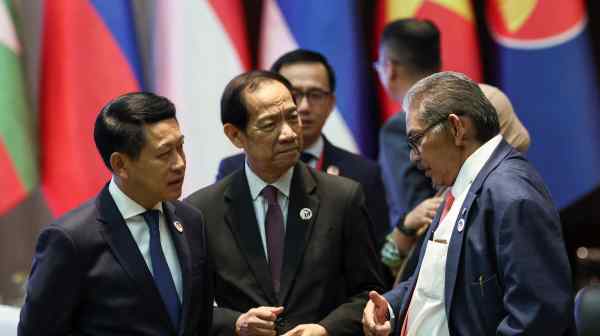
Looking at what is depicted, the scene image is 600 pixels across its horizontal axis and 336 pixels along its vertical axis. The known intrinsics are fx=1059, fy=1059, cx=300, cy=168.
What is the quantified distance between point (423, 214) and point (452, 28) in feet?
5.36

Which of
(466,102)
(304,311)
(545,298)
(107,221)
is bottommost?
(304,311)

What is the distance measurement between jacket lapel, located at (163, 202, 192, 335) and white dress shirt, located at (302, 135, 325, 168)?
1.26m

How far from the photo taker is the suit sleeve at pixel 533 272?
2.86 meters

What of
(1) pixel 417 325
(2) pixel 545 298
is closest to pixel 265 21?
(1) pixel 417 325

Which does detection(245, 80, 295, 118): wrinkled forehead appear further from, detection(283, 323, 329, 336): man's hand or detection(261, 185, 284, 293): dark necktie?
detection(283, 323, 329, 336): man's hand

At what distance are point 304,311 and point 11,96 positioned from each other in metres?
2.56

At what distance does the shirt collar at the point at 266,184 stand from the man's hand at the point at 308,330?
1.60 feet

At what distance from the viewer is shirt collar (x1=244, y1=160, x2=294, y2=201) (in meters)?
3.82

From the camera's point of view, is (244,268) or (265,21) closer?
(244,268)

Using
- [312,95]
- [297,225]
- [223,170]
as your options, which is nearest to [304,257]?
[297,225]

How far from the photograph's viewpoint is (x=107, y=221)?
3.22m

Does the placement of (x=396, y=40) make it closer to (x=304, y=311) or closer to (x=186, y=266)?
(x=304, y=311)

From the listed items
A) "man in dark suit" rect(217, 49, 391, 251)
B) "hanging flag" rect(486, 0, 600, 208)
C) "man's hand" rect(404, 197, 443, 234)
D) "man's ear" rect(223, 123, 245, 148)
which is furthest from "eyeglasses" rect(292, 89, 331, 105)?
"hanging flag" rect(486, 0, 600, 208)

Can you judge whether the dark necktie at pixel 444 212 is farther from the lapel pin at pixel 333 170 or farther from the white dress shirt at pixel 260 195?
the lapel pin at pixel 333 170
